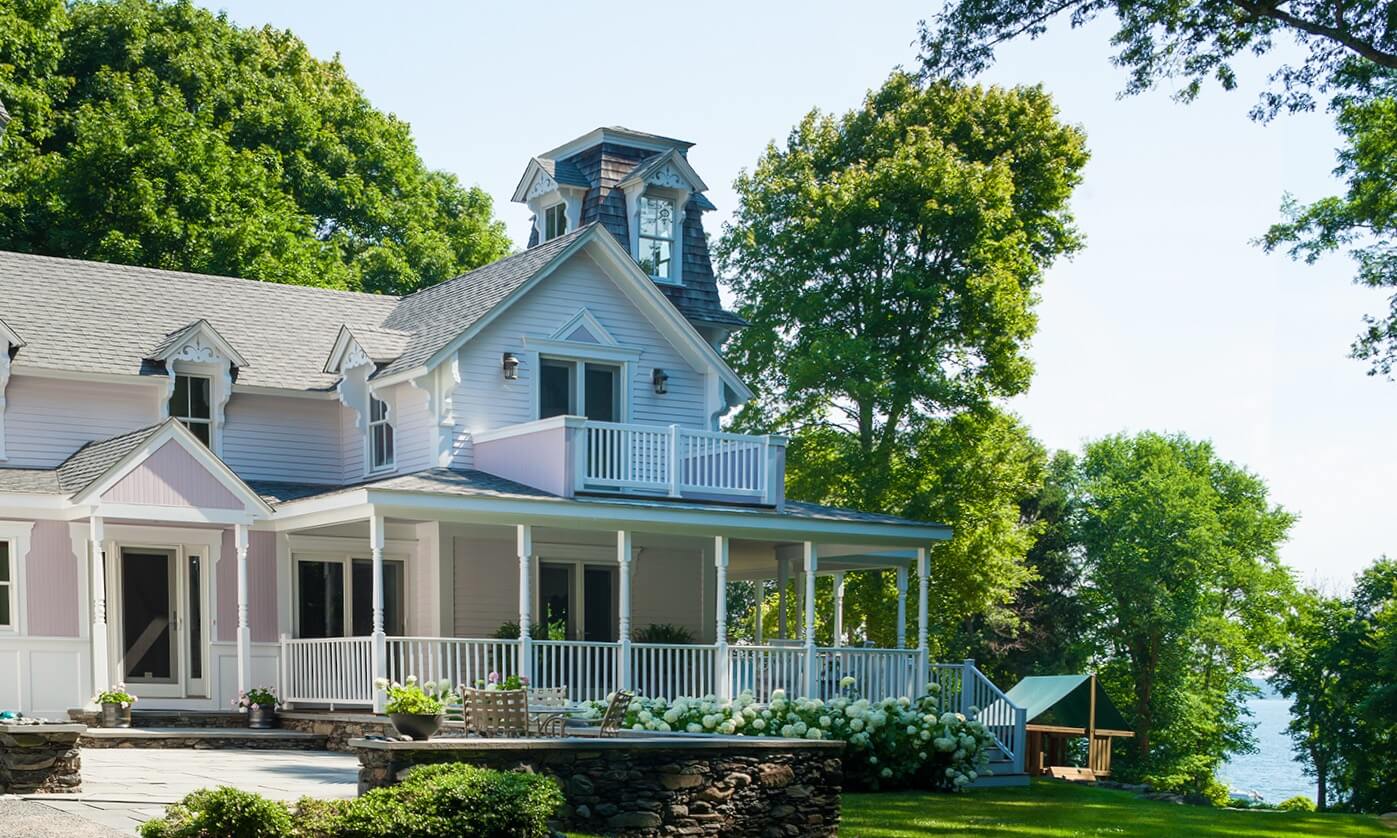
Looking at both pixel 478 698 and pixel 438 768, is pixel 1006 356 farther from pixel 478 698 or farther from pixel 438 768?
pixel 438 768

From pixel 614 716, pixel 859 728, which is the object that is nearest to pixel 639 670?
pixel 859 728

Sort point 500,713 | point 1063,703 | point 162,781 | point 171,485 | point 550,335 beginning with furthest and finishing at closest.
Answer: point 1063,703 < point 550,335 < point 171,485 < point 500,713 < point 162,781

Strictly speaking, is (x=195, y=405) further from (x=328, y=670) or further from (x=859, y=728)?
(x=859, y=728)

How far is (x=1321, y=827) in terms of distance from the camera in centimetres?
2028

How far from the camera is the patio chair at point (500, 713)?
16.3 m

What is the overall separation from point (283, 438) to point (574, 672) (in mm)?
6039

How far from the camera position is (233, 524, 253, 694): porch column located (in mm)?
22125

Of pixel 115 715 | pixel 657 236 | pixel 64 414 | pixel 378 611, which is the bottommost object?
pixel 115 715

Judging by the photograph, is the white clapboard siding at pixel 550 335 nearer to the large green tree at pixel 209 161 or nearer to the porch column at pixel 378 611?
the porch column at pixel 378 611

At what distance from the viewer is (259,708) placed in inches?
884

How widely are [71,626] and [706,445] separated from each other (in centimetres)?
911

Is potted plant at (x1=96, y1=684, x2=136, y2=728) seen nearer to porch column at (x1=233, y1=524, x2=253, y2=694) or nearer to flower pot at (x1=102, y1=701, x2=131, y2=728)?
flower pot at (x1=102, y1=701, x2=131, y2=728)

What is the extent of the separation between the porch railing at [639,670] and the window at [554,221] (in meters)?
7.94

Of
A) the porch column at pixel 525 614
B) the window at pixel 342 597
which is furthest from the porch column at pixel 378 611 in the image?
the window at pixel 342 597
